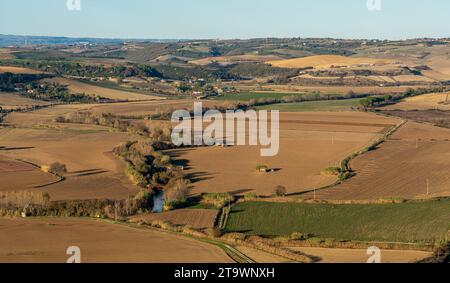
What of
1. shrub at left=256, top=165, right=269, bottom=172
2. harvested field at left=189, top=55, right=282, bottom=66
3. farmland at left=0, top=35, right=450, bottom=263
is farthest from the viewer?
harvested field at left=189, top=55, right=282, bottom=66

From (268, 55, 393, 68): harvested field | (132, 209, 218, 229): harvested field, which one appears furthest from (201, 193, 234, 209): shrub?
(268, 55, 393, 68): harvested field

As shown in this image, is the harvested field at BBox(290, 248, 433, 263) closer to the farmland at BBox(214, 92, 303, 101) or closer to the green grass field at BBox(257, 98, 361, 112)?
the green grass field at BBox(257, 98, 361, 112)

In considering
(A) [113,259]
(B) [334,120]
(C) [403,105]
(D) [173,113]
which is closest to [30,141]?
(D) [173,113]

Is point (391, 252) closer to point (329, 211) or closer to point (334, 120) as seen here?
point (329, 211)

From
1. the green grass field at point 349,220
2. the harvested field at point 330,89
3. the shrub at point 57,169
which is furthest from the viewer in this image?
the harvested field at point 330,89

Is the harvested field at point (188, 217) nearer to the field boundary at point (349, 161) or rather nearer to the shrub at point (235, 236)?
the shrub at point (235, 236)

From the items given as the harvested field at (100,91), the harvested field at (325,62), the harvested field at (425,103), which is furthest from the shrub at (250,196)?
the harvested field at (325,62)
